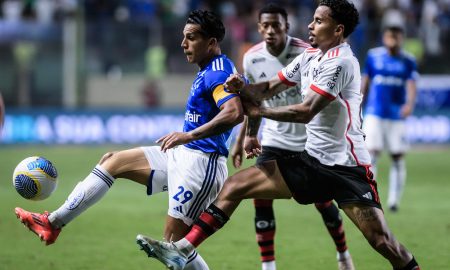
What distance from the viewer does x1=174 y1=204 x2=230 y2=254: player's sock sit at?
648 cm

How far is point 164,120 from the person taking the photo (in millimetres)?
22188

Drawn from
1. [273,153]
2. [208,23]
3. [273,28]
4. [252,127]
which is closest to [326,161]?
[252,127]

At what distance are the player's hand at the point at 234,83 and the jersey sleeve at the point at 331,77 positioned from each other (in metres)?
0.59

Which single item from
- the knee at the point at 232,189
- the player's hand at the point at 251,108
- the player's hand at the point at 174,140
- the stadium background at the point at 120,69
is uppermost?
the player's hand at the point at 251,108

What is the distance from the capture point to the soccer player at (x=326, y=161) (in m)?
6.46

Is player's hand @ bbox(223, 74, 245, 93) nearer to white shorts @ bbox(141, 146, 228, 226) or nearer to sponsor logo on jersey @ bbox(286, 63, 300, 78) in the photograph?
white shorts @ bbox(141, 146, 228, 226)

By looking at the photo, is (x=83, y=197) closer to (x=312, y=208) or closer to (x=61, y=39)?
(x=312, y=208)

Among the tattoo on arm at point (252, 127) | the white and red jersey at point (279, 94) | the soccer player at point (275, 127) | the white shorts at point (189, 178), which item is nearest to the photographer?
the white shorts at point (189, 178)

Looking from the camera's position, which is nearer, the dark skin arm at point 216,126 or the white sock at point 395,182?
the dark skin arm at point 216,126

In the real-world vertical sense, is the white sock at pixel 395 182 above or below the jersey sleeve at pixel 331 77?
below

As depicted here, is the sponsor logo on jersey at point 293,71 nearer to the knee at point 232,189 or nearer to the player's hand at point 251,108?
the player's hand at point 251,108

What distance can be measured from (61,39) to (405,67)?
40.0ft

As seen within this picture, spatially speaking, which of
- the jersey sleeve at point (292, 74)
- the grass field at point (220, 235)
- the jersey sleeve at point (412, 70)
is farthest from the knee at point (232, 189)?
the jersey sleeve at point (412, 70)

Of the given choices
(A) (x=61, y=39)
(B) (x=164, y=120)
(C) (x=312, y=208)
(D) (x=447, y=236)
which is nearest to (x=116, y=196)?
(C) (x=312, y=208)
